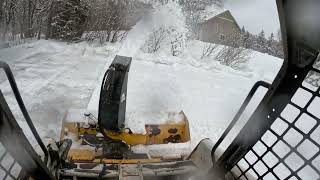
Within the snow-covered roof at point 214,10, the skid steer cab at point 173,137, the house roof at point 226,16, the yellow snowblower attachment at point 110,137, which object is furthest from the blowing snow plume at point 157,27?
the house roof at point 226,16

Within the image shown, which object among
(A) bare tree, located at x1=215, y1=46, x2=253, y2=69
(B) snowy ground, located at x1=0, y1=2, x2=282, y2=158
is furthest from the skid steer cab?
(A) bare tree, located at x1=215, y1=46, x2=253, y2=69

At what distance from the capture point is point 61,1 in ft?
55.9

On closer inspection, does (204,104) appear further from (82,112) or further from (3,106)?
(3,106)

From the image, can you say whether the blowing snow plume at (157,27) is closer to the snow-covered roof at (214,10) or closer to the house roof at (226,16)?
the snow-covered roof at (214,10)

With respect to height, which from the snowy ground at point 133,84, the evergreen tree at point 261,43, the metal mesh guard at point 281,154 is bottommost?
the evergreen tree at point 261,43

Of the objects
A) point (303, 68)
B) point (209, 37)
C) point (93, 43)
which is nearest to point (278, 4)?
point (303, 68)

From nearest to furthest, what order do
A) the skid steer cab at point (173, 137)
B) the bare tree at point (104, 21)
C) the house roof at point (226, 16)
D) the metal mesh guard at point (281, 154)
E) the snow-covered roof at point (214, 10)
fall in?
the skid steer cab at point (173, 137)
the metal mesh guard at point (281, 154)
the bare tree at point (104, 21)
the snow-covered roof at point (214, 10)
the house roof at point (226, 16)

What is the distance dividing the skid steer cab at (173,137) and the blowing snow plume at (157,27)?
10.8 m

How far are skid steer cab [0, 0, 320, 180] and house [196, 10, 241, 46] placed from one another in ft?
38.5

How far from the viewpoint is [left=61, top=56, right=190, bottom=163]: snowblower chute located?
4246mm

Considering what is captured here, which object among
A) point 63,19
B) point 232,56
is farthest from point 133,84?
point 63,19

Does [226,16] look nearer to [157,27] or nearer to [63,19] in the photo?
[157,27]

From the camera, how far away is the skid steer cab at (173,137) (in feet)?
5.90

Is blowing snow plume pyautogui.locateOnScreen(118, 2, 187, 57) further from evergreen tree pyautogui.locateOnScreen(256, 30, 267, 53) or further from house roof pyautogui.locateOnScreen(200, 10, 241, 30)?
evergreen tree pyautogui.locateOnScreen(256, 30, 267, 53)
